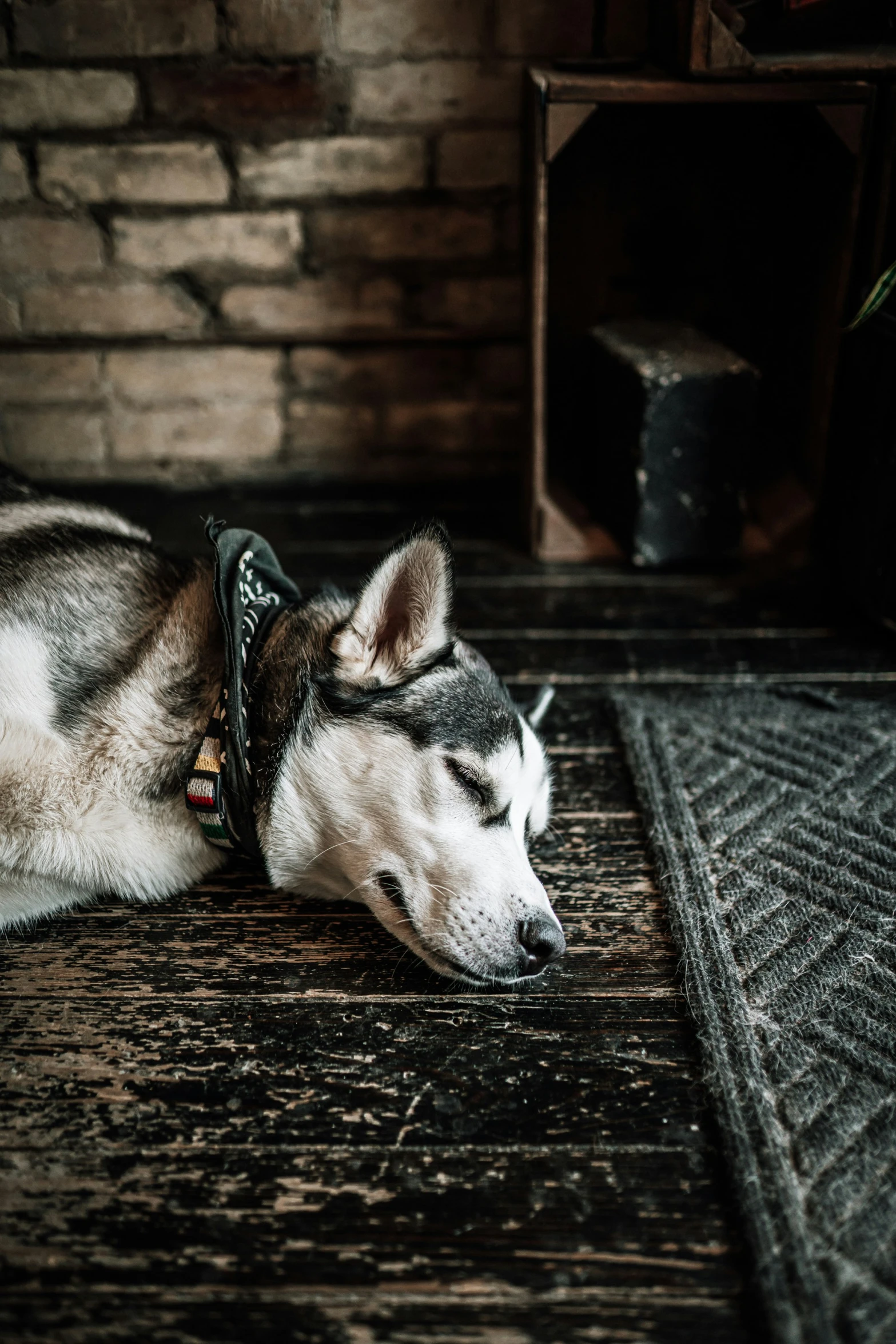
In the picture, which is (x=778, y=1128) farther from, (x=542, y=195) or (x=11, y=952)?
(x=542, y=195)

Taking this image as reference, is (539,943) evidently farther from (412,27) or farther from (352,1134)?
(412,27)

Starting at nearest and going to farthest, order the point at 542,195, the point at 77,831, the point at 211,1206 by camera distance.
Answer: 1. the point at 211,1206
2. the point at 77,831
3. the point at 542,195

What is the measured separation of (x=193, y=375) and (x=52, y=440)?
0.52m

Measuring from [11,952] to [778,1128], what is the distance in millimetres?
1161

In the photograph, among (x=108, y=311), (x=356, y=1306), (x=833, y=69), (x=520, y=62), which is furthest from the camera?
(x=108, y=311)

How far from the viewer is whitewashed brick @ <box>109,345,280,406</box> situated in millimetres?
3189


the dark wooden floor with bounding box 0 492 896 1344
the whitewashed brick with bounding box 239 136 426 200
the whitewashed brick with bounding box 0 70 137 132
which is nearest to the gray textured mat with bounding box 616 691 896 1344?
the dark wooden floor with bounding box 0 492 896 1344

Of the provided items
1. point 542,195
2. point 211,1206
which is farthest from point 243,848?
point 542,195

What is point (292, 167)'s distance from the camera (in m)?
2.97

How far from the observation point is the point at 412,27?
112 inches

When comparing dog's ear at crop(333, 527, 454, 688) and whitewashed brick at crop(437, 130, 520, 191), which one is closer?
dog's ear at crop(333, 527, 454, 688)

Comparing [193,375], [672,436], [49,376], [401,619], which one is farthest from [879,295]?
[49,376]

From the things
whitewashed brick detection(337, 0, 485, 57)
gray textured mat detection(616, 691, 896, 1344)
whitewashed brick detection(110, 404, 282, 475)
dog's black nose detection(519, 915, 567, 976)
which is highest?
whitewashed brick detection(337, 0, 485, 57)

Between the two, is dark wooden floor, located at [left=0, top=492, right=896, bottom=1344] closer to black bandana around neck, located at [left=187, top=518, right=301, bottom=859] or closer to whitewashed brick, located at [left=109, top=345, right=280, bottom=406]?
black bandana around neck, located at [left=187, top=518, right=301, bottom=859]
